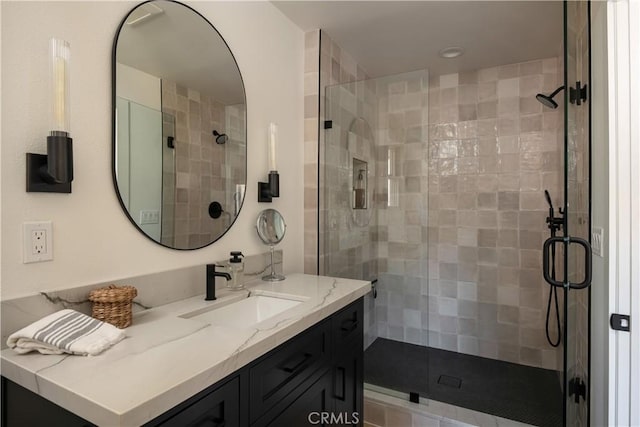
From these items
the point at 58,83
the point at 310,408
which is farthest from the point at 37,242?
the point at 310,408

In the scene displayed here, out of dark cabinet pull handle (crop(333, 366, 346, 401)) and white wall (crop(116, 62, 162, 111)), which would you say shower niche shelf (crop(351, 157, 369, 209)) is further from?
white wall (crop(116, 62, 162, 111))

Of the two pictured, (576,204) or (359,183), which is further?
(359,183)

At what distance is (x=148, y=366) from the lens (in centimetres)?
80

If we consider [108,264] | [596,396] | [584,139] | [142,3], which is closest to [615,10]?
[584,139]

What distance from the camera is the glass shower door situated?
1.39m

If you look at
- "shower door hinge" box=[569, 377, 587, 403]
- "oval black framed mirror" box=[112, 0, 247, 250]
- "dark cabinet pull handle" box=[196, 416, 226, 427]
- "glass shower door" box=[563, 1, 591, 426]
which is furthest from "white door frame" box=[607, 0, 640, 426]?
"oval black framed mirror" box=[112, 0, 247, 250]

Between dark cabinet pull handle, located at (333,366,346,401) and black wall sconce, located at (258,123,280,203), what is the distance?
3.19 ft

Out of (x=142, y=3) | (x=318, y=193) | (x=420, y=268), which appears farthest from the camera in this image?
(x=420, y=268)

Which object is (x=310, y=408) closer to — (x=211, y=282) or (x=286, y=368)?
(x=286, y=368)

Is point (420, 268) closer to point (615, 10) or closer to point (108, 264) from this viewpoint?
point (615, 10)

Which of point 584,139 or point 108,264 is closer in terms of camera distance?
point 108,264

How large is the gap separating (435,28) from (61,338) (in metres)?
2.59

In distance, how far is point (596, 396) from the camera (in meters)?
1.33

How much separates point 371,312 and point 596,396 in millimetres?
1686
